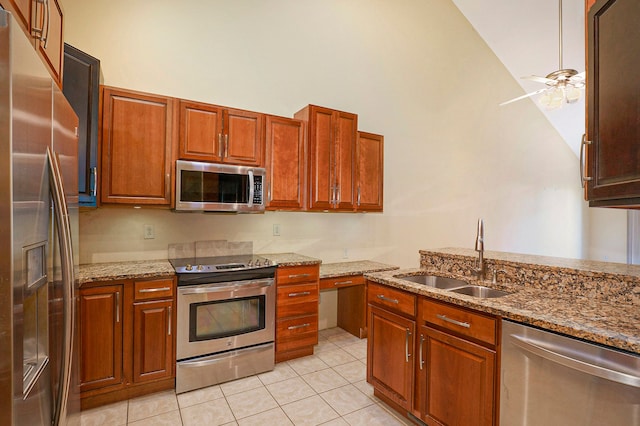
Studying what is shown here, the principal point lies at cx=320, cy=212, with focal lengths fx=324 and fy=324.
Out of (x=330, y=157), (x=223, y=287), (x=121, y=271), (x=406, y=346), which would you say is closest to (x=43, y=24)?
(x=121, y=271)

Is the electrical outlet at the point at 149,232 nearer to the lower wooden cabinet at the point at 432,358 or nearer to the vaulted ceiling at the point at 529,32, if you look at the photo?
the lower wooden cabinet at the point at 432,358

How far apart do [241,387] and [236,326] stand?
474mm

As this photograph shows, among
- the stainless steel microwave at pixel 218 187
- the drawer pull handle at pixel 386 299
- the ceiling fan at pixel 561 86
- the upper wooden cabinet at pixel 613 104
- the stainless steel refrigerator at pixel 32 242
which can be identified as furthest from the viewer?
the ceiling fan at pixel 561 86

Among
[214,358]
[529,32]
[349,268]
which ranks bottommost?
[214,358]

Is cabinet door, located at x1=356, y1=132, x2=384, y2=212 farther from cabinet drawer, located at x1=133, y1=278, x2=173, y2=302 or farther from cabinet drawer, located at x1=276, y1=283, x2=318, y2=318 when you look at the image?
cabinet drawer, located at x1=133, y1=278, x2=173, y2=302

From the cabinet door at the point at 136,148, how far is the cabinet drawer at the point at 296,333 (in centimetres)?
151

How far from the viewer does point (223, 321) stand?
2699 millimetres

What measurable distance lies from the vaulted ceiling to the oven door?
14.5 feet

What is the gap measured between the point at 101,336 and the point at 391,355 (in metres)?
2.03

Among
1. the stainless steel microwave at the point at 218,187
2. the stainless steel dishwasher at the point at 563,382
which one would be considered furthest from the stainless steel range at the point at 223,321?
the stainless steel dishwasher at the point at 563,382

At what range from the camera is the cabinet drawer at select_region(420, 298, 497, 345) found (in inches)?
65.2

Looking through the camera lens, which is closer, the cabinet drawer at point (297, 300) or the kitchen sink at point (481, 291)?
the kitchen sink at point (481, 291)

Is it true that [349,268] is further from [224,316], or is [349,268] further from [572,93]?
[572,93]

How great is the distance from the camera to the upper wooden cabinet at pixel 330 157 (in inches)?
133
